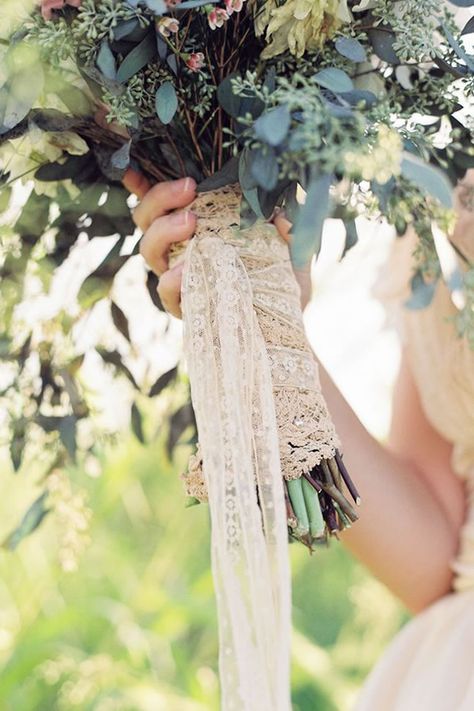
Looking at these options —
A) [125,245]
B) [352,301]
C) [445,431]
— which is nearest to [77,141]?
[125,245]

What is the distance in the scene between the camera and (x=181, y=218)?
Result: 801 millimetres

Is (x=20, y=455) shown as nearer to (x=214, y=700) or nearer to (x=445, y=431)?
(x=445, y=431)

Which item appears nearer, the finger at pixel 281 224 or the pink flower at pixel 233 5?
the pink flower at pixel 233 5

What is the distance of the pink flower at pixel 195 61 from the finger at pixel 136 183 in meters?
0.16

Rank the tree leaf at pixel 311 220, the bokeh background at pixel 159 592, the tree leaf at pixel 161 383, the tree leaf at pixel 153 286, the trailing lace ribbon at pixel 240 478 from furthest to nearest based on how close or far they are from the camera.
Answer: the bokeh background at pixel 159 592, the tree leaf at pixel 161 383, the tree leaf at pixel 153 286, the trailing lace ribbon at pixel 240 478, the tree leaf at pixel 311 220

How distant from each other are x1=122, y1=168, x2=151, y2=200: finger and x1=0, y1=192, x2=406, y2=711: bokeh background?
574mm

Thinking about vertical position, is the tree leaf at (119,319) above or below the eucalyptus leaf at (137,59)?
below

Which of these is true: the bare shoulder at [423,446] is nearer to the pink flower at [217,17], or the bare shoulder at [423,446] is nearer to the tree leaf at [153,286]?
the tree leaf at [153,286]

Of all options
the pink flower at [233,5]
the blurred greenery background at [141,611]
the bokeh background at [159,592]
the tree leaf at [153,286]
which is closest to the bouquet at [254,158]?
the pink flower at [233,5]

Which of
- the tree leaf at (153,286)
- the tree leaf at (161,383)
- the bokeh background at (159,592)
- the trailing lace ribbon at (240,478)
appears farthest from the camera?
the bokeh background at (159,592)

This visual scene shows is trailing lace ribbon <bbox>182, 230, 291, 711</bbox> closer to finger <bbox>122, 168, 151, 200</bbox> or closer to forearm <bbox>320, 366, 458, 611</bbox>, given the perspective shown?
finger <bbox>122, 168, 151, 200</bbox>

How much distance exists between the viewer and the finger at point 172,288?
0.80 meters

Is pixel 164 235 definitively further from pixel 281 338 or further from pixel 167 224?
pixel 281 338

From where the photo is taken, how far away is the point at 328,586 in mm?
2584
